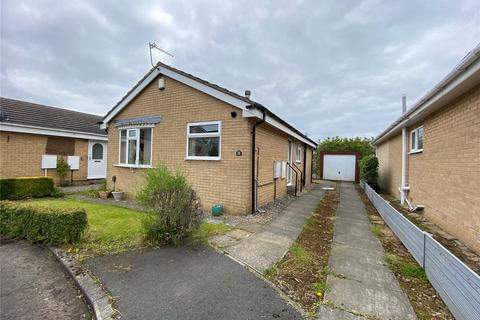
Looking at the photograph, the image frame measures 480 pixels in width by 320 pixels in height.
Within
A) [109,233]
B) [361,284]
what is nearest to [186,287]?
[361,284]

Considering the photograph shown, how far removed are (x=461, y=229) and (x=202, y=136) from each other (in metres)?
6.94

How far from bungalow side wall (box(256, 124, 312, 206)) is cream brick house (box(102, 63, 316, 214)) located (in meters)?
0.03

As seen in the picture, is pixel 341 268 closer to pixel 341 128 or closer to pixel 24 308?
pixel 24 308

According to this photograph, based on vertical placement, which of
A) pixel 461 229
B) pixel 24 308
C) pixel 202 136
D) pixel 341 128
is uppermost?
pixel 341 128

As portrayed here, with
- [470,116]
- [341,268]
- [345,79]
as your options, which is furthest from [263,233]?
[345,79]

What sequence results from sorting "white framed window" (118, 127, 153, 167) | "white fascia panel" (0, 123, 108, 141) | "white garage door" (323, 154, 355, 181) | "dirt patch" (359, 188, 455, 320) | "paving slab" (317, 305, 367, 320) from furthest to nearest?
"white garage door" (323, 154, 355, 181) < "white fascia panel" (0, 123, 108, 141) < "white framed window" (118, 127, 153, 167) < "dirt patch" (359, 188, 455, 320) < "paving slab" (317, 305, 367, 320)

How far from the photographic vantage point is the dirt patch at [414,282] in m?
2.88

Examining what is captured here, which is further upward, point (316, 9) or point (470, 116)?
point (316, 9)

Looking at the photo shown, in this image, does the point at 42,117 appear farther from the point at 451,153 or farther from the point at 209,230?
the point at 451,153

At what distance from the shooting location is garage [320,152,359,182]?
21.8 meters

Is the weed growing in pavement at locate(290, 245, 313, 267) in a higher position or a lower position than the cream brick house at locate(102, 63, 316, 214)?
lower

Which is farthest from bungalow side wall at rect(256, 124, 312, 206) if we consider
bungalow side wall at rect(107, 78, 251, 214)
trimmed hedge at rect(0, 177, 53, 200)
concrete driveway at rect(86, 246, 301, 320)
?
trimmed hedge at rect(0, 177, 53, 200)

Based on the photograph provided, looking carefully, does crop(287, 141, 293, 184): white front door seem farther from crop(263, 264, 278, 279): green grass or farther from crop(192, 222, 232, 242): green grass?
crop(263, 264, 278, 279): green grass

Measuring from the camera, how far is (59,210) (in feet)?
15.7
